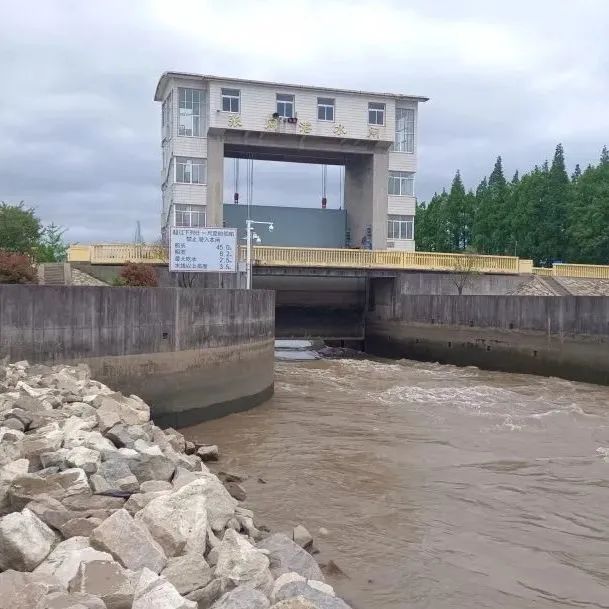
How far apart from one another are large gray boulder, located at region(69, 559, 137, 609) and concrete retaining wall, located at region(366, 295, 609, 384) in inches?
740

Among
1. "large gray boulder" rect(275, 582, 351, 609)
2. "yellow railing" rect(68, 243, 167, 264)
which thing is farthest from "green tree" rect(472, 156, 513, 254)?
"large gray boulder" rect(275, 582, 351, 609)

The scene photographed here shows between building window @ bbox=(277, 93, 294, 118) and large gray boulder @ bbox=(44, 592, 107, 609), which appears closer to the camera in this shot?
large gray boulder @ bbox=(44, 592, 107, 609)

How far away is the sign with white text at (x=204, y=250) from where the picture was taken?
59.4 feet

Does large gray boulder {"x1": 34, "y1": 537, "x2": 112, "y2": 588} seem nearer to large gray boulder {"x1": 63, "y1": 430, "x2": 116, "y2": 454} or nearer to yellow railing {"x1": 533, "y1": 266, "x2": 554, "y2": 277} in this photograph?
large gray boulder {"x1": 63, "y1": 430, "x2": 116, "y2": 454}

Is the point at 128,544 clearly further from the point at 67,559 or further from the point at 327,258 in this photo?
the point at 327,258

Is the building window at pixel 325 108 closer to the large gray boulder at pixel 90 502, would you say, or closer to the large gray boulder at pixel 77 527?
the large gray boulder at pixel 90 502

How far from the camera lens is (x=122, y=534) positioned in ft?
16.5

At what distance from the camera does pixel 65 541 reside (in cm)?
504

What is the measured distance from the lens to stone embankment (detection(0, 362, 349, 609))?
444 centimetres

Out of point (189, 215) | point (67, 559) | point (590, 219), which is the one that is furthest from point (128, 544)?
point (590, 219)

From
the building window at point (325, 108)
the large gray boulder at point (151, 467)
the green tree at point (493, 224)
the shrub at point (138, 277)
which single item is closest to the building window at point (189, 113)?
the building window at point (325, 108)

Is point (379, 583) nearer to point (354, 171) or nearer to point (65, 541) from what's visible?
point (65, 541)

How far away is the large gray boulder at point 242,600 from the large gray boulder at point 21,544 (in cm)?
131

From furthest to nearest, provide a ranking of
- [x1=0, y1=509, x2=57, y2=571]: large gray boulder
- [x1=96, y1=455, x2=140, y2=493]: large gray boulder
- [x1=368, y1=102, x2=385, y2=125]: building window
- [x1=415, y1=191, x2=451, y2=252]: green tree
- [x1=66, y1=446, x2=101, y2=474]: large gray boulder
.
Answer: [x1=415, y1=191, x2=451, y2=252]: green tree < [x1=368, y1=102, x2=385, y2=125]: building window < [x1=66, y1=446, x2=101, y2=474]: large gray boulder < [x1=96, y1=455, x2=140, y2=493]: large gray boulder < [x1=0, y1=509, x2=57, y2=571]: large gray boulder
